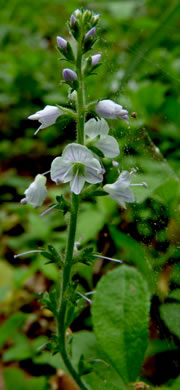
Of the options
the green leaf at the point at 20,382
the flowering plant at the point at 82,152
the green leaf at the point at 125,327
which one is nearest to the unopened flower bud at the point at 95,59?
the flowering plant at the point at 82,152

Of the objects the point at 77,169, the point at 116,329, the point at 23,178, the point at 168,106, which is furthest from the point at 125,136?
the point at 23,178

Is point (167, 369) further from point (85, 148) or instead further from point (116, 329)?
point (85, 148)

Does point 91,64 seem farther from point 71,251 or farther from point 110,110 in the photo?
point 71,251

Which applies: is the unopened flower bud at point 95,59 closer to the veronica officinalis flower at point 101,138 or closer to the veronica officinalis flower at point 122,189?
the veronica officinalis flower at point 101,138

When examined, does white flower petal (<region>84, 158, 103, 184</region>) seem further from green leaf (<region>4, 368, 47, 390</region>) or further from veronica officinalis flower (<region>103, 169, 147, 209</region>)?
green leaf (<region>4, 368, 47, 390</region>)

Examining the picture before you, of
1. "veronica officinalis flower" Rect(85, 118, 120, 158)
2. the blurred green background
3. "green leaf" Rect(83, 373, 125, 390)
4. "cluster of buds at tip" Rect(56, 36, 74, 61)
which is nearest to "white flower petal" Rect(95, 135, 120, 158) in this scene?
"veronica officinalis flower" Rect(85, 118, 120, 158)

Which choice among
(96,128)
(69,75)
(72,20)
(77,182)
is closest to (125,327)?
(77,182)

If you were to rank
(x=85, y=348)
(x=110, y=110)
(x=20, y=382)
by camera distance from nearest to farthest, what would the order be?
(x=110, y=110)
(x=85, y=348)
(x=20, y=382)
